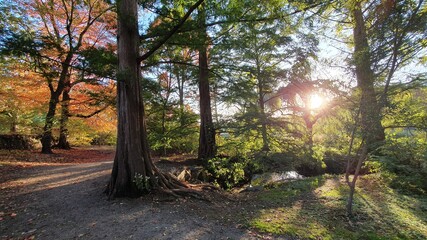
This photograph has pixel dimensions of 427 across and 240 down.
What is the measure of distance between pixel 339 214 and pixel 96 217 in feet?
14.0

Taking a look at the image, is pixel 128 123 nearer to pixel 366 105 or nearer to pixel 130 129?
pixel 130 129

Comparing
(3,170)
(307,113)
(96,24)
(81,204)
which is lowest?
(81,204)

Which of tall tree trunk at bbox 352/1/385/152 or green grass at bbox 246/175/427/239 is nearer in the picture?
green grass at bbox 246/175/427/239

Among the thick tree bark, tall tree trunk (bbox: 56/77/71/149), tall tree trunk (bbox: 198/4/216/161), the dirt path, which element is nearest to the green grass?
the dirt path

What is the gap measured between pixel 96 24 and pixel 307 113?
11690mm

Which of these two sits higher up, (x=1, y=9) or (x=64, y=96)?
(x=1, y=9)

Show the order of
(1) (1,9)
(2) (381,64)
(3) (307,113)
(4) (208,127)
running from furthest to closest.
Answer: (3) (307,113) < (4) (208,127) < (1) (1,9) < (2) (381,64)

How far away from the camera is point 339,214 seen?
4078mm

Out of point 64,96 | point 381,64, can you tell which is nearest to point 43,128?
point 64,96

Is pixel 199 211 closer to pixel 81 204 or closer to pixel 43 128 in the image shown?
pixel 81 204

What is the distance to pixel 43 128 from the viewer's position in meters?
10.8

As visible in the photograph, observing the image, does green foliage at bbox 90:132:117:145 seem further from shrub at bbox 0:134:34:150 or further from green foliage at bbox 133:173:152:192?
green foliage at bbox 133:173:152:192

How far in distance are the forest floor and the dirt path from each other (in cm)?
1

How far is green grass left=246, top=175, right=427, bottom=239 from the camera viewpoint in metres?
3.44
